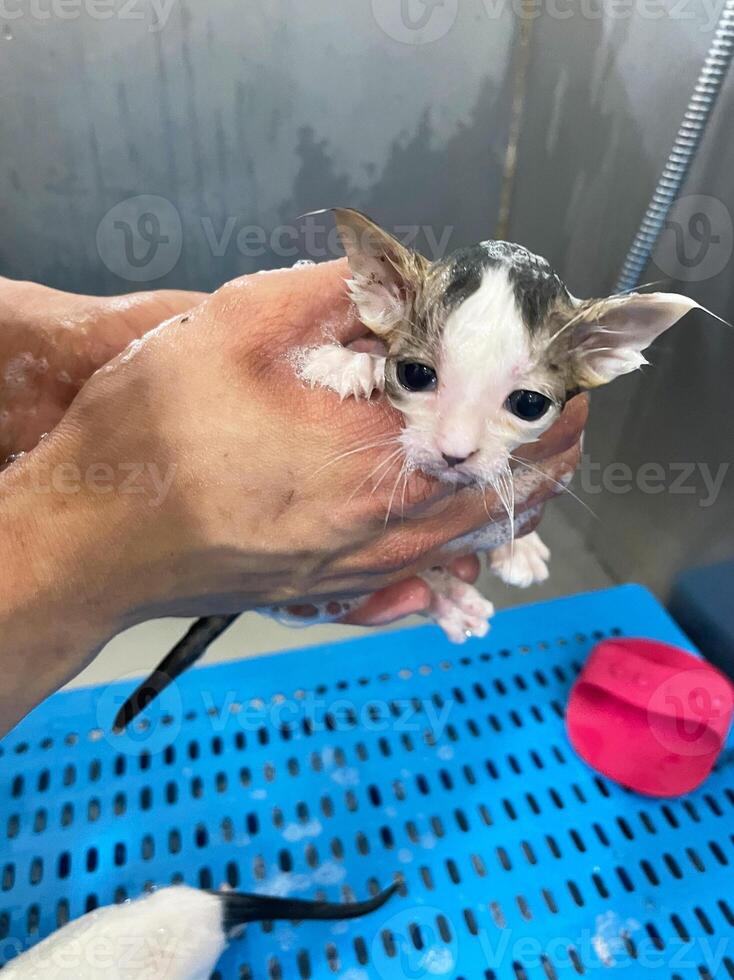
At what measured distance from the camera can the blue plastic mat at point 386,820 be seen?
36.8 inches

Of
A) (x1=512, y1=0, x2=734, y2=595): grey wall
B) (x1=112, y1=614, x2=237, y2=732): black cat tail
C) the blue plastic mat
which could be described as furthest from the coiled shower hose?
(x1=112, y1=614, x2=237, y2=732): black cat tail

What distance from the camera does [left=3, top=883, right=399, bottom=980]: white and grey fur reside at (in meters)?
0.86

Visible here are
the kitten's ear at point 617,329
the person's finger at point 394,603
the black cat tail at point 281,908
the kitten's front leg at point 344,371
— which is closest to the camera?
the kitten's ear at point 617,329

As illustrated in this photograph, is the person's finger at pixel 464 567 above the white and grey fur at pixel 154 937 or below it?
above

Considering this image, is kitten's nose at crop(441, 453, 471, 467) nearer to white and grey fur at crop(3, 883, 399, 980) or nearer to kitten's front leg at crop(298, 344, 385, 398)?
kitten's front leg at crop(298, 344, 385, 398)

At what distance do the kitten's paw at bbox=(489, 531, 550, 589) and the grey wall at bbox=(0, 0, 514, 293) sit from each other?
0.56 meters

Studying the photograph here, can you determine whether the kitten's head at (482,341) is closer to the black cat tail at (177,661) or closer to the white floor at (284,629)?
the black cat tail at (177,661)

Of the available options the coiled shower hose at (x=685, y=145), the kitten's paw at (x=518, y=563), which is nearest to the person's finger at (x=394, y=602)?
the kitten's paw at (x=518, y=563)

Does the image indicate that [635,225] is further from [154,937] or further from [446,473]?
[154,937]

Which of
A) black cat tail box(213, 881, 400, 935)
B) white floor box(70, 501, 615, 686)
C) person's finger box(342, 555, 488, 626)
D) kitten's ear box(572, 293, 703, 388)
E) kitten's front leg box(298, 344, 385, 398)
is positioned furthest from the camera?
white floor box(70, 501, 615, 686)

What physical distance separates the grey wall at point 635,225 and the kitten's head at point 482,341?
1.45 ft

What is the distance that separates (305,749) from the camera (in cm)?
113

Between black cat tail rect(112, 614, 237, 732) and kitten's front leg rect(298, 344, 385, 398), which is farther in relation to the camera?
black cat tail rect(112, 614, 237, 732)

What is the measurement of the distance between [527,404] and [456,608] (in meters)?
0.44
